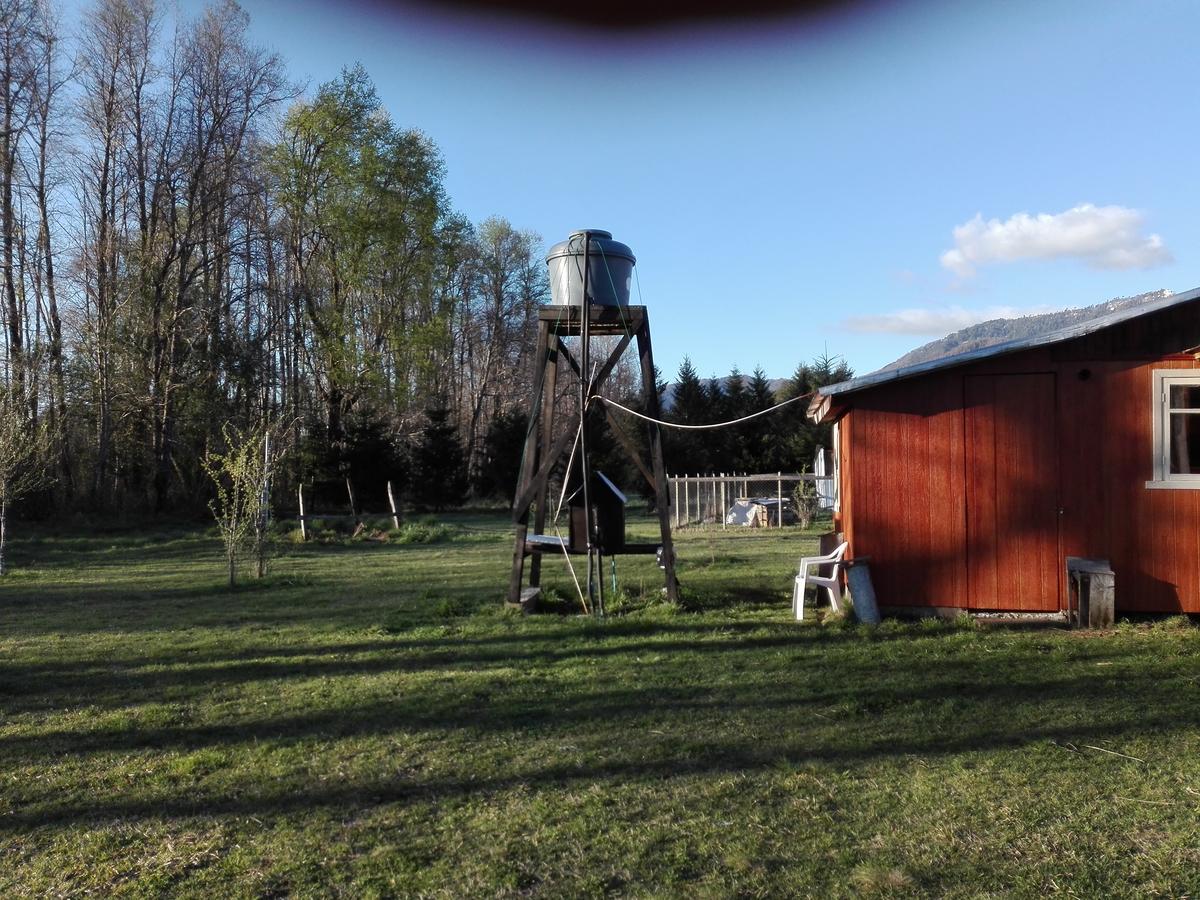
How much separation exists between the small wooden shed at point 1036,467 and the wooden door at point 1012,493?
13 millimetres

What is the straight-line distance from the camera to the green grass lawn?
3512mm

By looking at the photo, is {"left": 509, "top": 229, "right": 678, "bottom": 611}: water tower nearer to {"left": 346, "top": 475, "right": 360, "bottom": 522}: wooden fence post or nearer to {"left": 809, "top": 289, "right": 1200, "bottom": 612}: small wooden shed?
{"left": 809, "top": 289, "right": 1200, "bottom": 612}: small wooden shed

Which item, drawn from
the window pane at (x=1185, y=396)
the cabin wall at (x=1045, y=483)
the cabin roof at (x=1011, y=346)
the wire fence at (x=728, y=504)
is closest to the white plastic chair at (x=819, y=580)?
the cabin wall at (x=1045, y=483)

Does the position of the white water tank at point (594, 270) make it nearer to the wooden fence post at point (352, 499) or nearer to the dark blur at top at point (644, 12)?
the dark blur at top at point (644, 12)

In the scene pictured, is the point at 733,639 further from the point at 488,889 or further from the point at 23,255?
the point at 23,255

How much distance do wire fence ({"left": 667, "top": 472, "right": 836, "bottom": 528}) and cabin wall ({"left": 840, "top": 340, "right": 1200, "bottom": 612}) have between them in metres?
13.6

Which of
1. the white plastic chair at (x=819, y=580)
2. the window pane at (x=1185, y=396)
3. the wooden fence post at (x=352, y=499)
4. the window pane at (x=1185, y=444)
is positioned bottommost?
the white plastic chair at (x=819, y=580)

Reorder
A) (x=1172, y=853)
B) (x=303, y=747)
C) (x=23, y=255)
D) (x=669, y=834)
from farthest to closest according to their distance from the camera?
(x=23, y=255)
(x=303, y=747)
(x=669, y=834)
(x=1172, y=853)

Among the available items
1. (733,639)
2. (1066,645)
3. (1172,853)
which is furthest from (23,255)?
(1172,853)

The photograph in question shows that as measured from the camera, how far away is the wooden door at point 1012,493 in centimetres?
870

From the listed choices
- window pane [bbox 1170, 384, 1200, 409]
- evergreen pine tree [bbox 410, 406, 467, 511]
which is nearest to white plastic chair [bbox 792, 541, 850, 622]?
window pane [bbox 1170, 384, 1200, 409]

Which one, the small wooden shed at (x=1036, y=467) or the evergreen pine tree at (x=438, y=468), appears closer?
the small wooden shed at (x=1036, y=467)

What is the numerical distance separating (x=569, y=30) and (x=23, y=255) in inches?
879

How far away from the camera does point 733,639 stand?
8078mm
